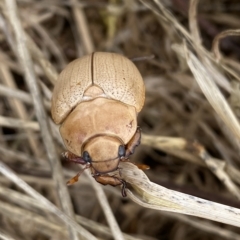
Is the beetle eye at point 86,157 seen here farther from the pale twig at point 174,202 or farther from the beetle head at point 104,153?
the pale twig at point 174,202

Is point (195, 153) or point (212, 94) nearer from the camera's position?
point (212, 94)

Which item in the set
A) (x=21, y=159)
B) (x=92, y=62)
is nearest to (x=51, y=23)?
(x=21, y=159)

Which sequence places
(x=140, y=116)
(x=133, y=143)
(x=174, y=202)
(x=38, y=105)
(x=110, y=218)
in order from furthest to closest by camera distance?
(x=140, y=116), (x=38, y=105), (x=110, y=218), (x=133, y=143), (x=174, y=202)

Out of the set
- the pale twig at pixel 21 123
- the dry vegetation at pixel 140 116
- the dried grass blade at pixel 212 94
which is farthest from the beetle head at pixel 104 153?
the pale twig at pixel 21 123

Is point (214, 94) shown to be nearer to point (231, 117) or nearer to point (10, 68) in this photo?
point (231, 117)

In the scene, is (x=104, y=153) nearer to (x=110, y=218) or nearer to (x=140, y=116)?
(x=110, y=218)

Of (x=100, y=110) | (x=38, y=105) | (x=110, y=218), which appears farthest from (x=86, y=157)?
(x=38, y=105)

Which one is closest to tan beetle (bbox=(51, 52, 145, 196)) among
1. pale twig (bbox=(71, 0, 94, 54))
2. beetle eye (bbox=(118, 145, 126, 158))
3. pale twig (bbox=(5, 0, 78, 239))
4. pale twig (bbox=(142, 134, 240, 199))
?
beetle eye (bbox=(118, 145, 126, 158))
